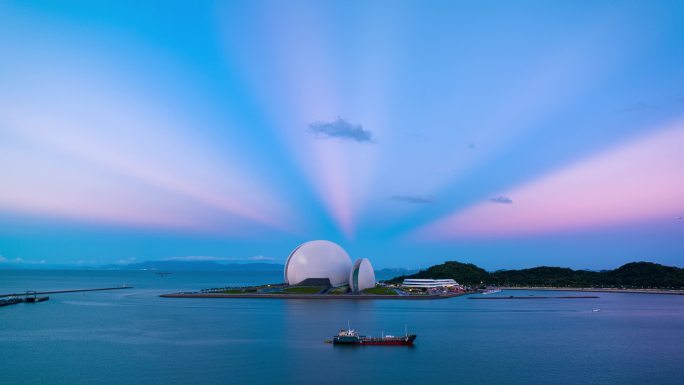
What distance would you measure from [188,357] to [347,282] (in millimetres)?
55136

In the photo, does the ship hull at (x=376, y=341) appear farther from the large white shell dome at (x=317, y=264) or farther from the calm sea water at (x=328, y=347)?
the large white shell dome at (x=317, y=264)

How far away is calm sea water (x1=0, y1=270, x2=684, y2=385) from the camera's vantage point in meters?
28.4

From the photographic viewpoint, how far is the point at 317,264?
8450 centimetres

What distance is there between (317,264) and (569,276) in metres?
71.6

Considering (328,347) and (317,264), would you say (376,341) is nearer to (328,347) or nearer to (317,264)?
(328,347)

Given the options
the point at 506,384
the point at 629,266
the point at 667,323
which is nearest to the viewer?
the point at 506,384

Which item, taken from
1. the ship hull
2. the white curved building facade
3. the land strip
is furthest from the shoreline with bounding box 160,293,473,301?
the ship hull

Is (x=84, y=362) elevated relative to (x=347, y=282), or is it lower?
lower

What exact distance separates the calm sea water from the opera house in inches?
885

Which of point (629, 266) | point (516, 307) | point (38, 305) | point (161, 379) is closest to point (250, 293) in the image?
point (38, 305)

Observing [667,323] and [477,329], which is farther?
[667,323]

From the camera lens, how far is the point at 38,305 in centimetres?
6906

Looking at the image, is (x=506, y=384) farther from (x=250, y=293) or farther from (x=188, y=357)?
(x=250, y=293)

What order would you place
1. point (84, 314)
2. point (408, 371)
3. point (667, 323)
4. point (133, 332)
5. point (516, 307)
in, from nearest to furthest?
point (408, 371) → point (133, 332) → point (667, 323) → point (84, 314) → point (516, 307)
